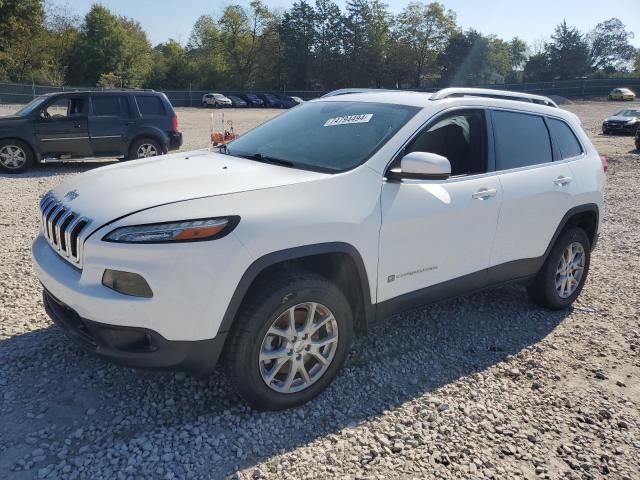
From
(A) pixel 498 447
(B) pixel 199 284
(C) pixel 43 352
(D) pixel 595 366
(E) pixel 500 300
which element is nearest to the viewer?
(B) pixel 199 284

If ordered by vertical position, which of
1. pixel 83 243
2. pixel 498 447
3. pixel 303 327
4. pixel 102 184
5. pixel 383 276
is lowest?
pixel 498 447

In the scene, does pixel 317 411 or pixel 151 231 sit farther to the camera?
pixel 317 411

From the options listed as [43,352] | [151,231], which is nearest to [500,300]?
[151,231]

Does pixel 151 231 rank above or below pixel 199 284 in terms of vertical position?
above

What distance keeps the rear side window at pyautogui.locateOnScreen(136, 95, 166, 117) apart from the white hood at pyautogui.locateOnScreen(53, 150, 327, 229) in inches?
349

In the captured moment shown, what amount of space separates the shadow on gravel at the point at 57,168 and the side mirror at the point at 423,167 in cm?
973

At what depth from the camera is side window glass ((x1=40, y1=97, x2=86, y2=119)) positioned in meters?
10.8

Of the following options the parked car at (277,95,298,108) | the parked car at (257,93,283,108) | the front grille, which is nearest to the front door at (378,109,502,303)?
the front grille

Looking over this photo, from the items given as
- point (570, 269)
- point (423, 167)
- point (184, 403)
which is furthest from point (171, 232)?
point (570, 269)

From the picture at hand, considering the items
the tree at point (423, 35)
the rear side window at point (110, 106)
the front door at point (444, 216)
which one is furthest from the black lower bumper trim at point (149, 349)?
the tree at point (423, 35)

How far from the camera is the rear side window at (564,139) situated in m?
4.41

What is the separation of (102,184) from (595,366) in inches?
140

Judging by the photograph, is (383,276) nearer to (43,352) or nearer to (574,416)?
(574,416)

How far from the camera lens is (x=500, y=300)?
15.9 ft
